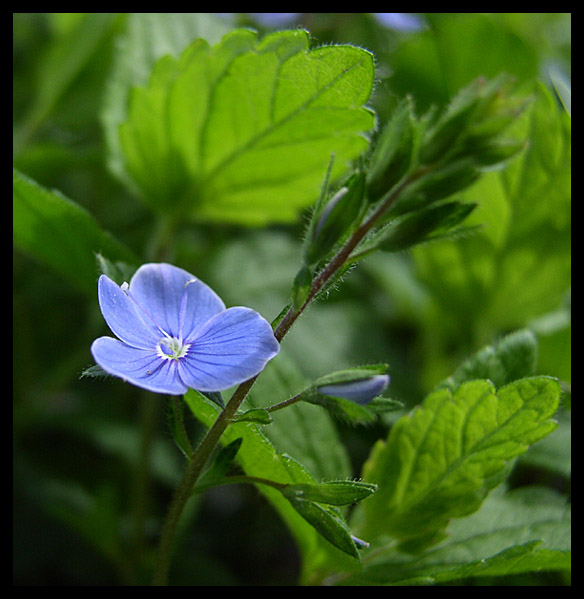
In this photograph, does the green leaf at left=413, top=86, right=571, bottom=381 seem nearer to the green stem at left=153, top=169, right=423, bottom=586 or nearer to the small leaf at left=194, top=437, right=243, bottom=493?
the green stem at left=153, top=169, right=423, bottom=586

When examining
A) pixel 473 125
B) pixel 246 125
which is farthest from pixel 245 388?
pixel 246 125

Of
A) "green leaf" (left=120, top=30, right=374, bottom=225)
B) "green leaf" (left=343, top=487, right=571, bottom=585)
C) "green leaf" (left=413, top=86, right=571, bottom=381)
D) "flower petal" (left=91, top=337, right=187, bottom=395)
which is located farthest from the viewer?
"green leaf" (left=413, top=86, right=571, bottom=381)

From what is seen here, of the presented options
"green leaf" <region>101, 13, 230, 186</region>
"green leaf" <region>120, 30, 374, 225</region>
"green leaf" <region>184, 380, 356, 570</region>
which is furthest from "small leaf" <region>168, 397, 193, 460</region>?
"green leaf" <region>101, 13, 230, 186</region>

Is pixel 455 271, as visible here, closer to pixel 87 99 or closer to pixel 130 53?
pixel 130 53

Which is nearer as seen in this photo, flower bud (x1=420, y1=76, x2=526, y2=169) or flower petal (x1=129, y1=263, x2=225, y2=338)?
flower bud (x1=420, y1=76, x2=526, y2=169)

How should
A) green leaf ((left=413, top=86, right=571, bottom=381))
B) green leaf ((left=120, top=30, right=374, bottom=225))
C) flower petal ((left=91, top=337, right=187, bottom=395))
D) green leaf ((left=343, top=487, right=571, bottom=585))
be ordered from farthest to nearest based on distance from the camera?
green leaf ((left=413, top=86, right=571, bottom=381)) < green leaf ((left=120, top=30, right=374, bottom=225)) < green leaf ((left=343, top=487, right=571, bottom=585)) < flower petal ((left=91, top=337, right=187, bottom=395))

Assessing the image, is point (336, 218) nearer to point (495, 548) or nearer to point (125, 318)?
point (125, 318)

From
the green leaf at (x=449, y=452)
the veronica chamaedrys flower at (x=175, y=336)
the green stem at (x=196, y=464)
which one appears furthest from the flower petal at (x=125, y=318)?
the green leaf at (x=449, y=452)
